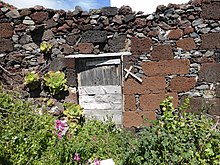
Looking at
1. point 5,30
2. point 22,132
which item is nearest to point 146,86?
point 22,132

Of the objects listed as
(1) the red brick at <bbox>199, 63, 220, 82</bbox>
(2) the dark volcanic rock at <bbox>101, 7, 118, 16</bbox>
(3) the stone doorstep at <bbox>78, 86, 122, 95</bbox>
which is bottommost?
(3) the stone doorstep at <bbox>78, 86, 122, 95</bbox>

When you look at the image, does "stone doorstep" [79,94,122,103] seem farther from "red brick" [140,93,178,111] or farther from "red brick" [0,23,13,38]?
"red brick" [0,23,13,38]

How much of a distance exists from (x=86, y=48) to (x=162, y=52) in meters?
1.59

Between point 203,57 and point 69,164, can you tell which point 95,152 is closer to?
point 69,164

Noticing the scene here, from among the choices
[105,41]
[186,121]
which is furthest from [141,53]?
[186,121]

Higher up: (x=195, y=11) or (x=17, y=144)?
(x=195, y=11)

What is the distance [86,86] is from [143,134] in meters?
2.58

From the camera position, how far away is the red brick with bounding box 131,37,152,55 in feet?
18.5

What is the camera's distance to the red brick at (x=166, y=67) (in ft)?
18.3

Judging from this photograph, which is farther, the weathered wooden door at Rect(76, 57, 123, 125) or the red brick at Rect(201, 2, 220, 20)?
the weathered wooden door at Rect(76, 57, 123, 125)

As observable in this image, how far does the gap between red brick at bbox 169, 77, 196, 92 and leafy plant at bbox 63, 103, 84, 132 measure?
2.00m

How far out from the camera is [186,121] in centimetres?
452

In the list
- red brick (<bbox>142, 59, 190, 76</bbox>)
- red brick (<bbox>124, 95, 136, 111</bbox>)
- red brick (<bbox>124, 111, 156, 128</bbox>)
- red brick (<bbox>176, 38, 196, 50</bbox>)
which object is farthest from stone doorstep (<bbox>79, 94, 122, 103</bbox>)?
red brick (<bbox>176, 38, 196, 50</bbox>)

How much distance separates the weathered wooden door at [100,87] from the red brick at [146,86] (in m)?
0.23
